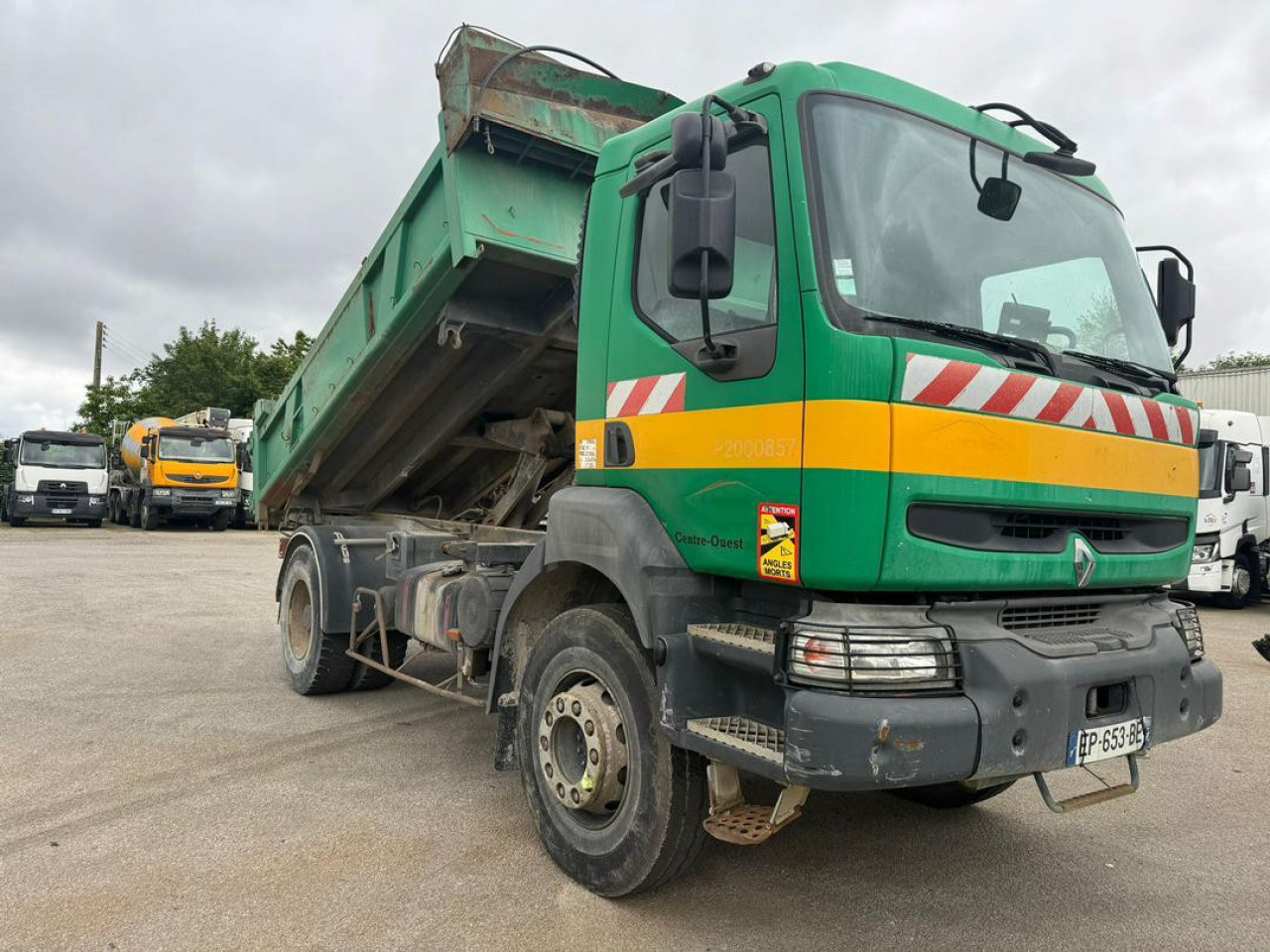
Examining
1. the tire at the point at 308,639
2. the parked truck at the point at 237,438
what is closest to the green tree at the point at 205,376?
the parked truck at the point at 237,438

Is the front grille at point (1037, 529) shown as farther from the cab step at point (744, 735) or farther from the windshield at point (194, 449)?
the windshield at point (194, 449)

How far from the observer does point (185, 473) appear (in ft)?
76.5

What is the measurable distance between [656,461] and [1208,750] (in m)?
4.30

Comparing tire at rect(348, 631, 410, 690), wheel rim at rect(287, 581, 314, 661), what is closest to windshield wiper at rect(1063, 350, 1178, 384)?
tire at rect(348, 631, 410, 690)

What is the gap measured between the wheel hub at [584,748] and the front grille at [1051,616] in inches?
52.4

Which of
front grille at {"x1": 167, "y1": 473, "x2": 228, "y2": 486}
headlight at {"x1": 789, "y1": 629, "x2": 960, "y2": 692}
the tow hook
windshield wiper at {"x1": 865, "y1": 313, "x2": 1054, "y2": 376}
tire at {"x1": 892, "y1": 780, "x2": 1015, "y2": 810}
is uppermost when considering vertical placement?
windshield wiper at {"x1": 865, "y1": 313, "x2": 1054, "y2": 376}

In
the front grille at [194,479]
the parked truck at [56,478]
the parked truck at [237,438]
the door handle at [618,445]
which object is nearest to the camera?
the door handle at [618,445]

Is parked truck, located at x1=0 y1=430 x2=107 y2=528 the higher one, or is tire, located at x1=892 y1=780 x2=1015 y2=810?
parked truck, located at x1=0 y1=430 x2=107 y2=528

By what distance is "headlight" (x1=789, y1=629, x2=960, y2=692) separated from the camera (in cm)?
251

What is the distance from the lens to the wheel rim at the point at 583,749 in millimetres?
3232

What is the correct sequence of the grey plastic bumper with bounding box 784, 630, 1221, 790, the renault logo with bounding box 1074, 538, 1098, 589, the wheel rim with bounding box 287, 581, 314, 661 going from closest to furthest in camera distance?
the grey plastic bumper with bounding box 784, 630, 1221, 790 → the renault logo with bounding box 1074, 538, 1098, 589 → the wheel rim with bounding box 287, 581, 314, 661

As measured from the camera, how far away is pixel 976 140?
317 cm

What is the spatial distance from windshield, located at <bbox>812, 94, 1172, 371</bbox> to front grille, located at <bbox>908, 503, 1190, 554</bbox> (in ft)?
1.92

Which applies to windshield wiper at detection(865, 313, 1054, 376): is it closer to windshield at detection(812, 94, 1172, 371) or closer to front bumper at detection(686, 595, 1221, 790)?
windshield at detection(812, 94, 1172, 371)
